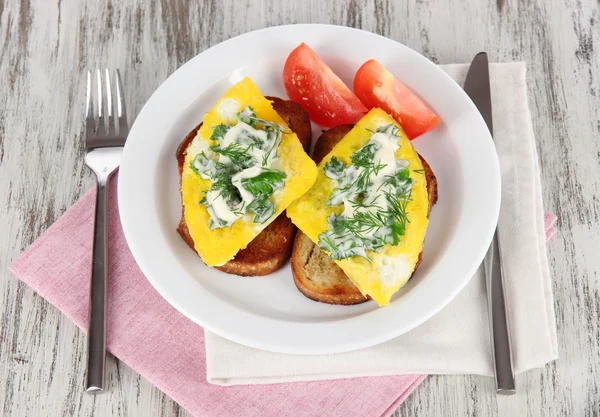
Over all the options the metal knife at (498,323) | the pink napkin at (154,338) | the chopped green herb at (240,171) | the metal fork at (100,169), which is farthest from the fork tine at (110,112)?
the metal knife at (498,323)

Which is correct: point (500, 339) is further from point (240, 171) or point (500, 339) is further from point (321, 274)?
point (240, 171)

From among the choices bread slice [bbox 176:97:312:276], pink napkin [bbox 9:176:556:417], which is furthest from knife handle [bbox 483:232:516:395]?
bread slice [bbox 176:97:312:276]

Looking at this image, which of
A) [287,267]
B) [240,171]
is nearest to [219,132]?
[240,171]

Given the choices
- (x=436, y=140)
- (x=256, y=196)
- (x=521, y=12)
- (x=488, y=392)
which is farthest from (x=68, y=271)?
(x=521, y=12)

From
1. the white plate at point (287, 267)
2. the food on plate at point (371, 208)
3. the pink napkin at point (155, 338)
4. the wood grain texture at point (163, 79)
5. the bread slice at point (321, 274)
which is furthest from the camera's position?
the wood grain texture at point (163, 79)

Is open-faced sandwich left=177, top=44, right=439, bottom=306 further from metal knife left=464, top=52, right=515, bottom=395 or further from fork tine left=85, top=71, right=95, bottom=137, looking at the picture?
fork tine left=85, top=71, right=95, bottom=137

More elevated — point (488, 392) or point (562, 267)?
point (562, 267)

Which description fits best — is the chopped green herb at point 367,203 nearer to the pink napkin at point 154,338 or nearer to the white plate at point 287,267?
the white plate at point 287,267

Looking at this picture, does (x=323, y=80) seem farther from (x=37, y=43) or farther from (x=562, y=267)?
(x=37, y=43)
